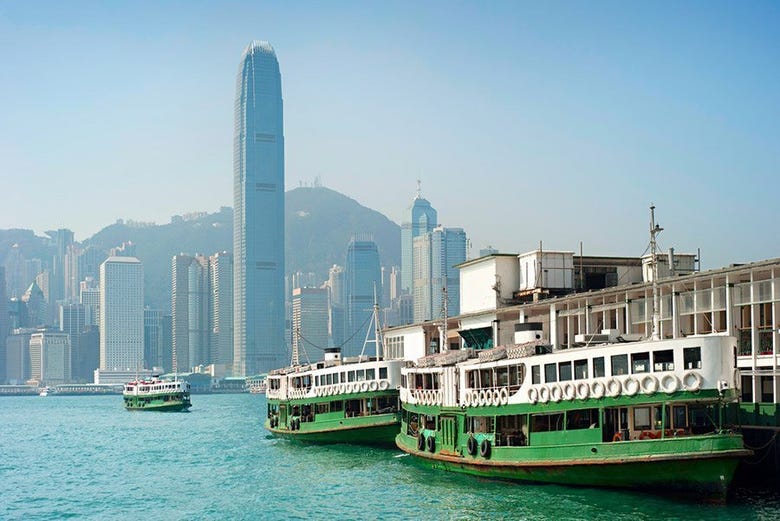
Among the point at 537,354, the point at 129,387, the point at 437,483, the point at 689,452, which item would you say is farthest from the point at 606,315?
the point at 129,387

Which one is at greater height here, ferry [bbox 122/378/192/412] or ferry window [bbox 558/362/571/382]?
ferry window [bbox 558/362/571/382]

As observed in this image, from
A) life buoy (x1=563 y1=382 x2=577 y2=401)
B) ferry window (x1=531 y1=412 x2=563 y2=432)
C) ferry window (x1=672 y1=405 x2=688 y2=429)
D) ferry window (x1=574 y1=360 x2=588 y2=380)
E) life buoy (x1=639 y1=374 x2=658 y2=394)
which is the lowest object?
ferry window (x1=531 y1=412 x2=563 y2=432)

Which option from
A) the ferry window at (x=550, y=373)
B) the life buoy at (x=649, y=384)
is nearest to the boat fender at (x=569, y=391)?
the ferry window at (x=550, y=373)

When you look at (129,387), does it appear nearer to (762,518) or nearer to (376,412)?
(376,412)

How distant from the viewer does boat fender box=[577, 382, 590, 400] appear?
34.9 m

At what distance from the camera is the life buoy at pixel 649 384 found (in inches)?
1286

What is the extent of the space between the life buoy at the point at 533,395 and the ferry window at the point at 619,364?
3939 mm

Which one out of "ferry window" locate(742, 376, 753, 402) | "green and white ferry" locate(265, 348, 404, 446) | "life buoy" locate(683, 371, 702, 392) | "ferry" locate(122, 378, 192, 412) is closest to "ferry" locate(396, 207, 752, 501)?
"life buoy" locate(683, 371, 702, 392)

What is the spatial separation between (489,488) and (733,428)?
980cm

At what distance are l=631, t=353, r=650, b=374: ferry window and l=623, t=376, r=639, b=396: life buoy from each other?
1.02 feet

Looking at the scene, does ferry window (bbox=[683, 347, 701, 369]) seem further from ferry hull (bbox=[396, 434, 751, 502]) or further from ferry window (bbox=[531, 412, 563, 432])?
ferry window (bbox=[531, 412, 563, 432])

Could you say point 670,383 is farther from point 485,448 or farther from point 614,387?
point 485,448

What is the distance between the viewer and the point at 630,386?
33344mm

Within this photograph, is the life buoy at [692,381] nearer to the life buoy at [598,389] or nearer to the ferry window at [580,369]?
the life buoy at [598,389]
